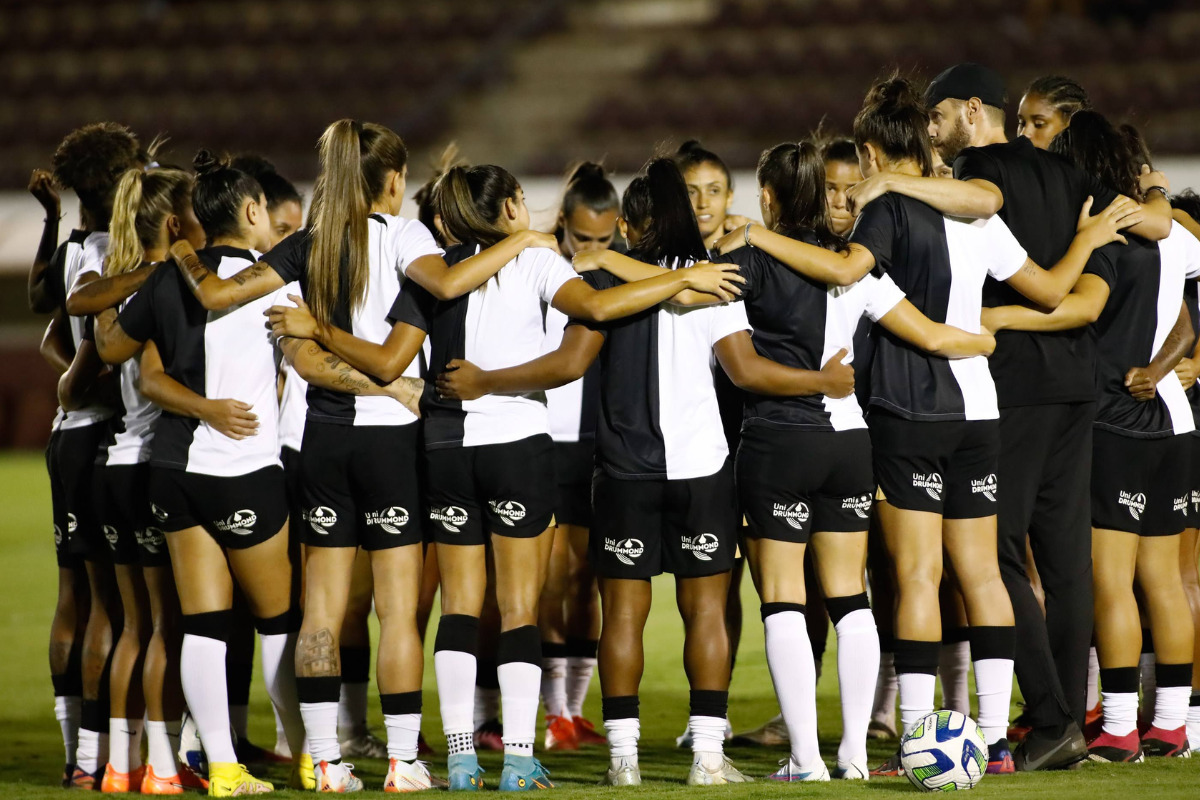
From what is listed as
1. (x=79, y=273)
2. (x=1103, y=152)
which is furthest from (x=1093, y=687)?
(x=79, y=273)

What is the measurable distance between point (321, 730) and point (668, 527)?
50.8 inches

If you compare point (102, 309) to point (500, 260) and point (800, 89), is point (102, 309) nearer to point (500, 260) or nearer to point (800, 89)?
point (500, 260)

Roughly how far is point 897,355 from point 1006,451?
0.51m

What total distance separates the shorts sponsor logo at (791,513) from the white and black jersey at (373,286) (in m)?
1.21

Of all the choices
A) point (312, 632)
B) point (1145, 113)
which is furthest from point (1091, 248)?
point (1145, 113)

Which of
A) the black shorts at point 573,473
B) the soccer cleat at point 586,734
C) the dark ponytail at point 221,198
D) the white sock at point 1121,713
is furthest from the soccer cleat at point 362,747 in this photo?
the white sock at point 1121,713

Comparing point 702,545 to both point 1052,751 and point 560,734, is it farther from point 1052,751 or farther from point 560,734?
point 560,734

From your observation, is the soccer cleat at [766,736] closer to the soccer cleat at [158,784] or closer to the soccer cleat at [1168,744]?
the soccer cleat at [1168,744]

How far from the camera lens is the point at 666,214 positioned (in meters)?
4.40

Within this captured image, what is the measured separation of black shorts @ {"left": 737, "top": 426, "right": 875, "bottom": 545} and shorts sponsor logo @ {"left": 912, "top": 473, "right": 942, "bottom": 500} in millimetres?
143

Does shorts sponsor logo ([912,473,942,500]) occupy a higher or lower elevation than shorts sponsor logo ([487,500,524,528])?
higher

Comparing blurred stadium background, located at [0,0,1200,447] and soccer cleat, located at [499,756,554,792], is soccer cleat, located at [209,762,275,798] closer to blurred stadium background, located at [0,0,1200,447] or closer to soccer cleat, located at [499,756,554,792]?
soccer cleat, located at [499,756,554,792]

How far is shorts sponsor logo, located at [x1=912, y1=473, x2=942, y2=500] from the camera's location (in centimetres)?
430

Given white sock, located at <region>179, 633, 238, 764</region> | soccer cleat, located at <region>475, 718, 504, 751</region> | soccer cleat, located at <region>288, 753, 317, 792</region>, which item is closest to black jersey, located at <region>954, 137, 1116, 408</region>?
soccer cleat, located at <region>475, 718, 504, 751</region>
